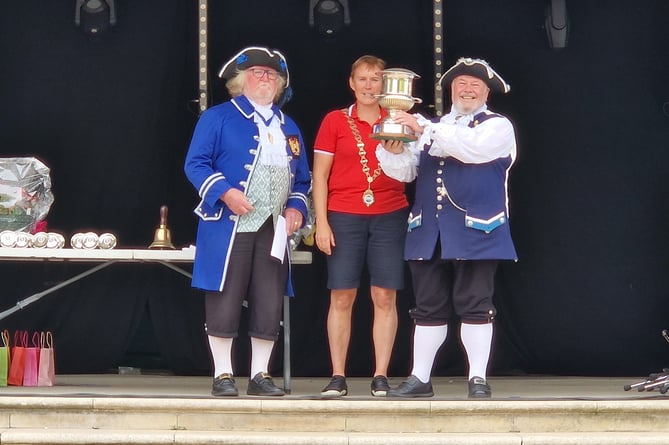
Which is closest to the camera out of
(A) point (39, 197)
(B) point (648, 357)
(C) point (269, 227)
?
(C) point (269, 227)

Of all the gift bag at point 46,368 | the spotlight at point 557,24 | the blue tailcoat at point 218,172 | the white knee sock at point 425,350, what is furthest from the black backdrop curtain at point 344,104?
the white knee sock at point 425,350

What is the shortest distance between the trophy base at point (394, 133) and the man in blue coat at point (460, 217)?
3cm

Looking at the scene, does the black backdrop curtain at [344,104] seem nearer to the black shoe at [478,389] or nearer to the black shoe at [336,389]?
the black shoe at [336,389]

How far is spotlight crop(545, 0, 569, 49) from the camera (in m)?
6.97

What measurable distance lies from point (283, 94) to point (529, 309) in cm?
175

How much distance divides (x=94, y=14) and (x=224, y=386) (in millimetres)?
2115

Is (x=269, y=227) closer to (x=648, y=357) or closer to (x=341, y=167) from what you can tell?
(x=341, y=167)

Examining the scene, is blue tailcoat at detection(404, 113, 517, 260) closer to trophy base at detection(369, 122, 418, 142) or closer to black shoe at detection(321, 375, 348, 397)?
trophy base at detection(369, 122, 418, 142)

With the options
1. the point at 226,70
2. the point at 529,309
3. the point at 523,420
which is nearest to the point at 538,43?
the point at 529,309

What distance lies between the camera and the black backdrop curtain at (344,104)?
280 inches

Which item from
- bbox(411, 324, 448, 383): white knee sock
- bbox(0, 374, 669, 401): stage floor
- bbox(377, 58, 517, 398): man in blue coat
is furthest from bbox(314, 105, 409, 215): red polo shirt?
bbox(0, 374, 669, 401): stage floor

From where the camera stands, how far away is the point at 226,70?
6125mm

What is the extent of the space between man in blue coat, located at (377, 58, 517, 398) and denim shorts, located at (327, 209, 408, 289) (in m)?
0.13

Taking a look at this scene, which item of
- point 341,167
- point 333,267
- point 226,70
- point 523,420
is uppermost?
point 226,70
